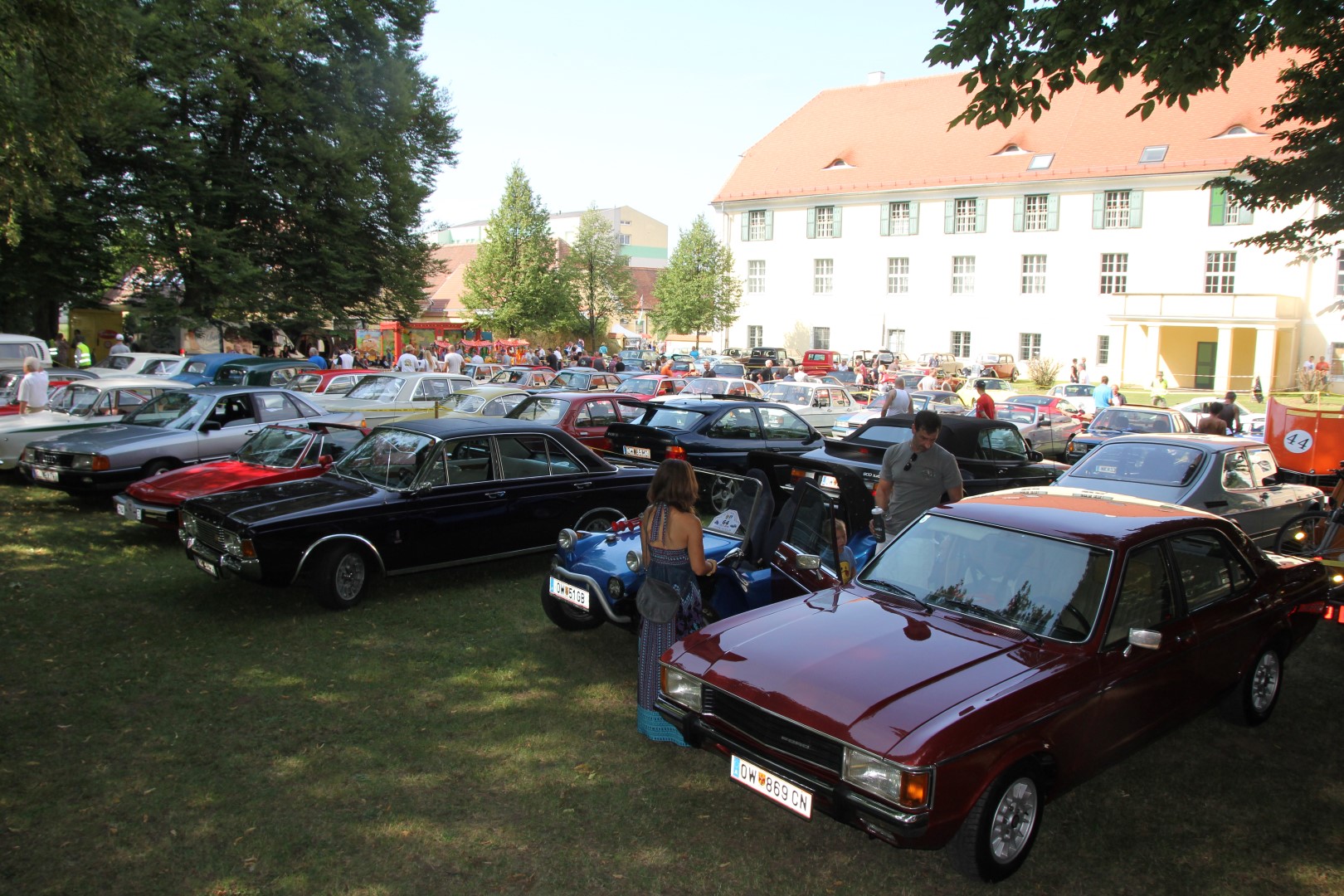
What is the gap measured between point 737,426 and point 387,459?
554cm

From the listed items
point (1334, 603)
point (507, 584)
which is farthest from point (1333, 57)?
point (507, 584)

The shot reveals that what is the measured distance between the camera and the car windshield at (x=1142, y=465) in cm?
914

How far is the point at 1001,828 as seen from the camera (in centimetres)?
410

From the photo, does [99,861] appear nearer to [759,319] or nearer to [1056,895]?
[1056,895]

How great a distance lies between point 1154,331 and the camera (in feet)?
142

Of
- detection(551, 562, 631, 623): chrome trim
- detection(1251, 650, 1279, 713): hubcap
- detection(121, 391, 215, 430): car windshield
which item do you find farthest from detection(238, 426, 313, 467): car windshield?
detection(1251, 650, 1279, 713): hubcap

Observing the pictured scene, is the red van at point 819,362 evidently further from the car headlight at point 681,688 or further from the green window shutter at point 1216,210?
the car headlight at point 681,688

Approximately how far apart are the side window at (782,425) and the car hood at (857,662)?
7.88 m

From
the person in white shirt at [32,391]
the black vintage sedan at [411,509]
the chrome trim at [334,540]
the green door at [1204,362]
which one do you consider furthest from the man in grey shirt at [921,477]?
the green door at [1204,362]

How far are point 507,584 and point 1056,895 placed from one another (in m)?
5.69

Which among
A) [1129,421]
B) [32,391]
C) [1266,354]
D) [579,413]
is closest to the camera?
[579,413]

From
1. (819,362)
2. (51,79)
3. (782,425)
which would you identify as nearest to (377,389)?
(51,79)

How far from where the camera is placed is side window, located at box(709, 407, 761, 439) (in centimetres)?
1254

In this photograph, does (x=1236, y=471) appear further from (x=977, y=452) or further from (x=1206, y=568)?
(x=1206, y=568)
